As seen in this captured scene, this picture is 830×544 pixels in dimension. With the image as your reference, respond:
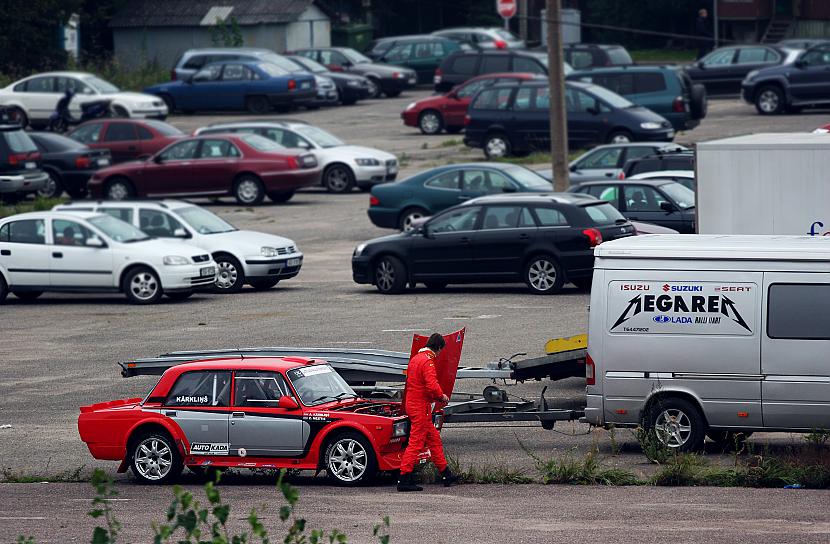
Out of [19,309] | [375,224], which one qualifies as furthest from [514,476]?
[375,224]

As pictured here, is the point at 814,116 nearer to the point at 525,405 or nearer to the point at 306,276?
the point at 306,276

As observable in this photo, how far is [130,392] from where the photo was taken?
670 inches

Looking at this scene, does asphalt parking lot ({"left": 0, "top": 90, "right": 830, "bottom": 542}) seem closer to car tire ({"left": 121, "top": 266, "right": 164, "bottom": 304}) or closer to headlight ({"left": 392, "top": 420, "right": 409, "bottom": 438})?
car tire ({"left": 121, "top": 266, "right": 164, "bottom": 304})

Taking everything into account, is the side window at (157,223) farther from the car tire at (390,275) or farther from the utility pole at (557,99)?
the utility pole at (557,99)

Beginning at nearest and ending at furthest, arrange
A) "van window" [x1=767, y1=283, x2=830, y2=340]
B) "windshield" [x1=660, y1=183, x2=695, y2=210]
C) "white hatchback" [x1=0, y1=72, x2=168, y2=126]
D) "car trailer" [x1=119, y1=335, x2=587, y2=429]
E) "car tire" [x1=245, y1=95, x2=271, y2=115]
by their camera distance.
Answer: "van window" [x1=767, y1=283, x2=830, y2=340], "car trailer" [x1=119, y1=335, x2=587, y2=429], "windshield" [x1=660, y1=183, x2=695, y2=210], "white hatchback" [x1=0, y1=72, x2=168, y2=126], "car tire" [x1=245, y1=95, x2=271, y2=115]

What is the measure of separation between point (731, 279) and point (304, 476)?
4246 millimetres

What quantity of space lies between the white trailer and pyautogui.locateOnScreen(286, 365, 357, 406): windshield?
5919mm

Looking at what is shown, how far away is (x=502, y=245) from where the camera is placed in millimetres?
22688

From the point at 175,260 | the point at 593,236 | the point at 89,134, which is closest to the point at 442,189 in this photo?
the point at 175,260

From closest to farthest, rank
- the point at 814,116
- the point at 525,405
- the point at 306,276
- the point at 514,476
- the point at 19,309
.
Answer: the point at 514,476
the point at 525,405
the point at 19,309
the point at 306,276
the point at 814,116

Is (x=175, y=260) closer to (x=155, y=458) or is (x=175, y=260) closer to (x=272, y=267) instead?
(x=272, y=267)

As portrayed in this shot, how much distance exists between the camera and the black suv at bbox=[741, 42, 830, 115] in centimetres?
3941

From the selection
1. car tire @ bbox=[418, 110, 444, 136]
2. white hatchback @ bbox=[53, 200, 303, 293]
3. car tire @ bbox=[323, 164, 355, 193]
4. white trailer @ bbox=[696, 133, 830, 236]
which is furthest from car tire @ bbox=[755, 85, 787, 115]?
white trailer @ bbox=[696, 133, 830, 236]

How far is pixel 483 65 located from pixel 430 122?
333 cm
